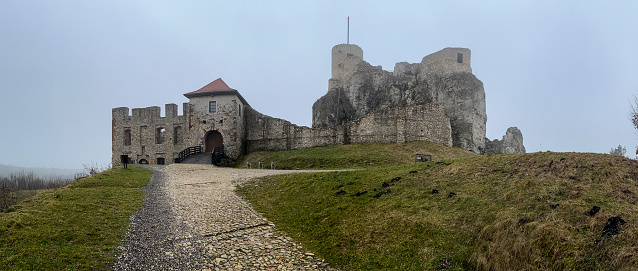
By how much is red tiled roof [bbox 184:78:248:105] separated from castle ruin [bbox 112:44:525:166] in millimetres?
100

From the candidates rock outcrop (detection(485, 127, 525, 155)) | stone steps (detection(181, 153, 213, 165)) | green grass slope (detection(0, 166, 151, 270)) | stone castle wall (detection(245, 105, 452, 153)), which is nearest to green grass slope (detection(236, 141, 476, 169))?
stone castle wall (detection(245, 105, 452, 153))

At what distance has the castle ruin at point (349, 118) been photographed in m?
34.6

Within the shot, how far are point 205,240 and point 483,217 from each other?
6981 millimetres

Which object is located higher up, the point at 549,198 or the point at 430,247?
the point at 549,198

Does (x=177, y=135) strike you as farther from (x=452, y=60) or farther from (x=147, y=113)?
(x=452, y=60)

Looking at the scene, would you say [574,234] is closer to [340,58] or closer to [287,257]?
[287,257]

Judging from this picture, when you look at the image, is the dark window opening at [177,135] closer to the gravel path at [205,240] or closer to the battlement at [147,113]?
the battlement at [147,113]

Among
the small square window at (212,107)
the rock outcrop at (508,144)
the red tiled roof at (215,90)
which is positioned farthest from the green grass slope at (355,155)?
the rock outcrop at (508,144)

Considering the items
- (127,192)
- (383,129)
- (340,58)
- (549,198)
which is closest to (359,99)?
(340,58)

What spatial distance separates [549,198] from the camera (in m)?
8.73

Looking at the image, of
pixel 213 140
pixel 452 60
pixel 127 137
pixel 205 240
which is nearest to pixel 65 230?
pixel 205 240

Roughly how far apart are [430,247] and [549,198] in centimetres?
308

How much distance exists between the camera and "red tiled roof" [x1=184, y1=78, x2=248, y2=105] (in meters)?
37.2

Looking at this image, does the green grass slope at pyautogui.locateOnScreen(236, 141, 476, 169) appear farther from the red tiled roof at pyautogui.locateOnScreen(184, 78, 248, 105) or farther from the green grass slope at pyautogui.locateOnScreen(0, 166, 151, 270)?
the green grass slope at pyautogui.locateOnScreen(0, 166, 151, 270)
